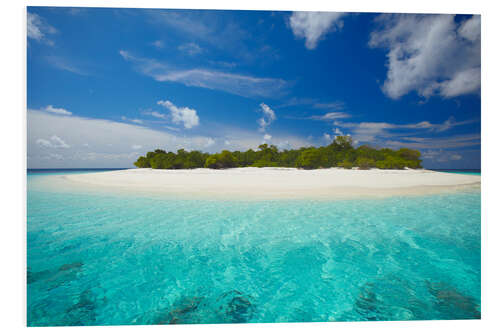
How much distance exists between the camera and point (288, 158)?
19.1 m

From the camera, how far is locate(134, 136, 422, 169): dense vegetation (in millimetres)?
16820

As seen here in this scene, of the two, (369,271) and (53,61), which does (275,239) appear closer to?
(369,271)

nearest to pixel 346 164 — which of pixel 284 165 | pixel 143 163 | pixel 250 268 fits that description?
pixel 284 165

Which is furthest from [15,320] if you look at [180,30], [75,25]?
[180,30]

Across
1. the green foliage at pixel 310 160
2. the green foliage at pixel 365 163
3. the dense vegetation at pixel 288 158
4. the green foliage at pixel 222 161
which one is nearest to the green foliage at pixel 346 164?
the dense vegetation at pixel 288 158

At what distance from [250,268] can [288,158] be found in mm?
16879

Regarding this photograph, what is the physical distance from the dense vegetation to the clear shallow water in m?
12.8

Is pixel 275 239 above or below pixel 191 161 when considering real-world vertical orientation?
below

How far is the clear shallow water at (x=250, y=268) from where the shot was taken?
2148 millimetres

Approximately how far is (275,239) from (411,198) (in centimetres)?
641

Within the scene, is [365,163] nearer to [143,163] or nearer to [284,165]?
[284,165]

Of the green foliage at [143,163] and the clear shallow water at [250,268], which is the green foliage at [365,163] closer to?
the clear shallow water at [250,268]

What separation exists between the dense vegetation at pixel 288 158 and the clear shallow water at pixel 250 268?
12.8 m

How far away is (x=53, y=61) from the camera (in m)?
4.46
